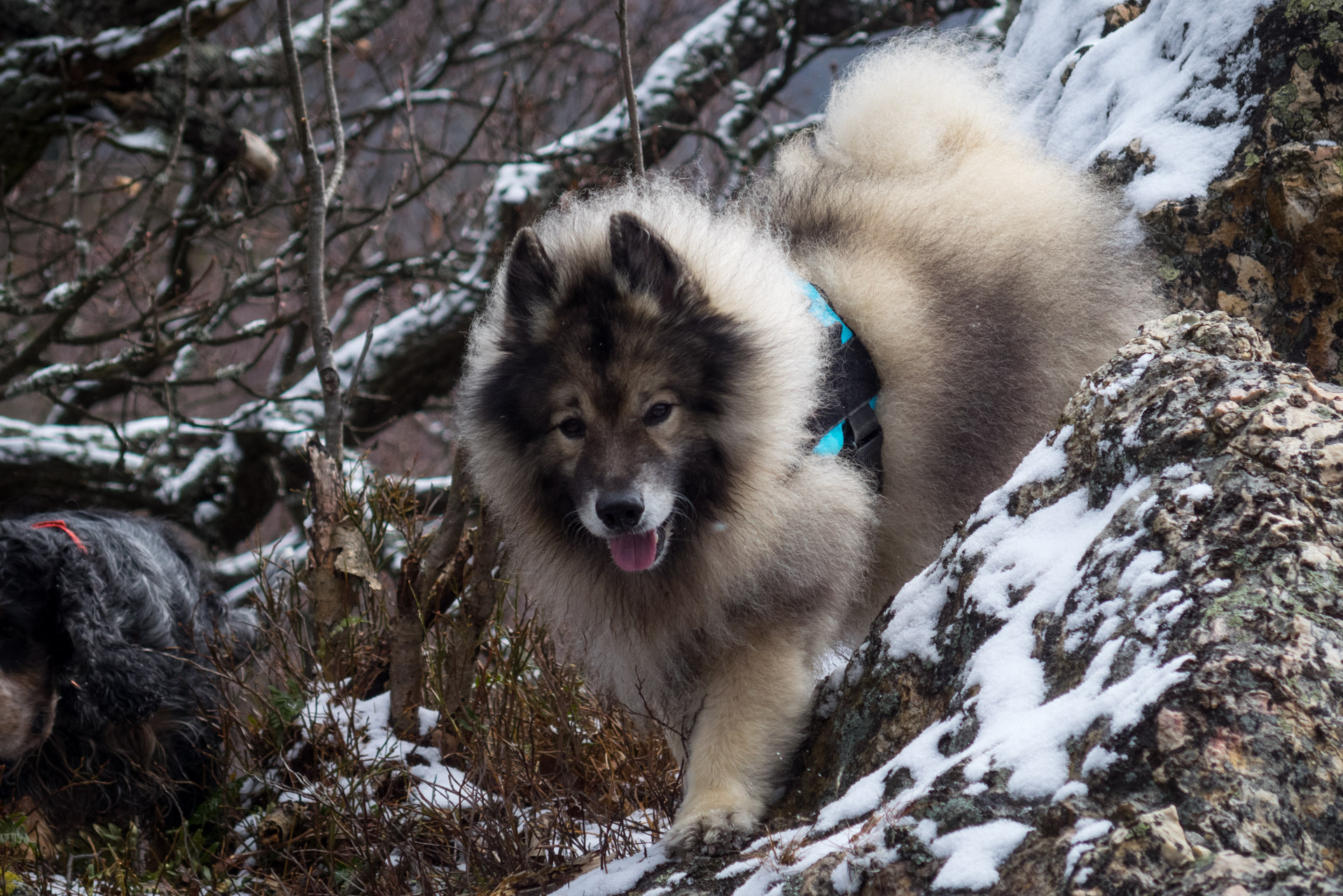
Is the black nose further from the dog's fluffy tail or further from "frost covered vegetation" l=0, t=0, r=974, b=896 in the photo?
the dog's fluffy tail

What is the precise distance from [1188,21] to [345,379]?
5.43m

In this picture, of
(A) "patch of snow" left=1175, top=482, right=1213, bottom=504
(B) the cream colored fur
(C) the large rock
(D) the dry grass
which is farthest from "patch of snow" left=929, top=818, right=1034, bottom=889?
(B) the cream colored fur

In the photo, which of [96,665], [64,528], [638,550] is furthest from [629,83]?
[96,665]

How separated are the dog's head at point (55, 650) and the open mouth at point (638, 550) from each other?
6.87 ft

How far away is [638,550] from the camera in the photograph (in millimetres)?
2842

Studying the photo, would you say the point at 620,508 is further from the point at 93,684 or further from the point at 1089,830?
the point at 93,684

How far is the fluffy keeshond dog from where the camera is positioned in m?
2.82

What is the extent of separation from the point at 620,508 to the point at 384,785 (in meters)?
1.58

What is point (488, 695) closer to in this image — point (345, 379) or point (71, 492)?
point (345, 379)

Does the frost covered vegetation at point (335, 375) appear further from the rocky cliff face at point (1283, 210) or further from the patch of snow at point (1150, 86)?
the rocky cliff face at point (1283, 210)

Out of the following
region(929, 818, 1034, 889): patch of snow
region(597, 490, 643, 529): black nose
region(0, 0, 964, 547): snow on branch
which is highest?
region(929, 818, 1034, 889): patch of snow

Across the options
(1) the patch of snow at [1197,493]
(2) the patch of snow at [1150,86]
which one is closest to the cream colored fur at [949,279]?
(2) the patch of snow at [1150,86]

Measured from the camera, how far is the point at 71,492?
7.07 m

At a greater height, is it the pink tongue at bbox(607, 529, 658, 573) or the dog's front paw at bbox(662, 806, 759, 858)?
the pink tongue at bbox(607, 529, 658, 573)
